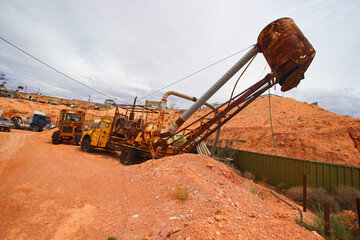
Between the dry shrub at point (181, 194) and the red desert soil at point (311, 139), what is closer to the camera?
the dry shrub at point (181, 194)

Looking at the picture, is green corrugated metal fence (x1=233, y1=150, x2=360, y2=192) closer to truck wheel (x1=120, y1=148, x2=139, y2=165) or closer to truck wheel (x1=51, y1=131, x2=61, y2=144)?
truck wheel (x1=120, y1=148, x2=139, y2=165)

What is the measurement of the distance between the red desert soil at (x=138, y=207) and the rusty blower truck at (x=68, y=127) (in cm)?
930

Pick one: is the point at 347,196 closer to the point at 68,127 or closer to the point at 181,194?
the point at 181,194

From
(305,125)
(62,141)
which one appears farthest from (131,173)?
(305,125)

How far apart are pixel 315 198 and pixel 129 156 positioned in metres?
9.18

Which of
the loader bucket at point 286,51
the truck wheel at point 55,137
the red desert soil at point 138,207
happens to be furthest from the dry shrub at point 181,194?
the truck wheel at point 55,137

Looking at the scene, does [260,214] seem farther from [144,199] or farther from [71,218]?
[71,218]

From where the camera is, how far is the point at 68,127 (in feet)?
49.1

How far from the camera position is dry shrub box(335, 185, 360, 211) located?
18.3 ft

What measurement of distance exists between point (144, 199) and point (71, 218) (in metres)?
1.73

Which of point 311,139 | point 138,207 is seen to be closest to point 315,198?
point 138,207

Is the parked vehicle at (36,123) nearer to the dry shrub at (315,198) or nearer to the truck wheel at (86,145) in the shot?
the truck wheel at (86,145)

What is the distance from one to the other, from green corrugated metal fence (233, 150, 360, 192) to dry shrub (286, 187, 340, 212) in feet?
1.66

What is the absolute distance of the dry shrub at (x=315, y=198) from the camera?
5776 millimetres
